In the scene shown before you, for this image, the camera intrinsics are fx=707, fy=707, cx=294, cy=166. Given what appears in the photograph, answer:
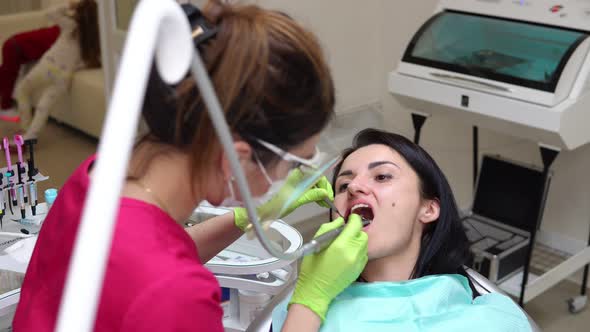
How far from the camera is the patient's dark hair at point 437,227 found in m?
1.66

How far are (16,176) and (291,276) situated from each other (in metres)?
0.75

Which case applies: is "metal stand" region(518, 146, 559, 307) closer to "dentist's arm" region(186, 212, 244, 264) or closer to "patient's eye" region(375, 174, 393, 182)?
"patient's eye" region(375, 174, 393, 182)

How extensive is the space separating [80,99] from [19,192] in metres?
2.91

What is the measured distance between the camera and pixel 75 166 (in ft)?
12.9

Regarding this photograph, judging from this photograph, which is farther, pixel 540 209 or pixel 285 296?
pixel 540 209

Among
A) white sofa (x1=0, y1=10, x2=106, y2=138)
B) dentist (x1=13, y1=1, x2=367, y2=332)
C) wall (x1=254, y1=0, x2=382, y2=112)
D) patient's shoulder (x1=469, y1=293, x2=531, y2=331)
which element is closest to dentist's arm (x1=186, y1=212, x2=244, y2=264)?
dentist (x1=13, y1=1, x2=367, y2=332)

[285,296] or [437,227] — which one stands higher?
[437,227]

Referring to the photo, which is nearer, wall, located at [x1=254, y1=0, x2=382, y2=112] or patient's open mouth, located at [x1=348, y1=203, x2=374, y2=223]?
patient's open mouth, located at [x1=348, y1=203, x2=374, y2=223]

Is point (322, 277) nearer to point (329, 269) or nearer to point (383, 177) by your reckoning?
point (329, 269)

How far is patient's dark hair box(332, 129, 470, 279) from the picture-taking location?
1.66m

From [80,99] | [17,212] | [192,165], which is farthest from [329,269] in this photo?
[80,99]

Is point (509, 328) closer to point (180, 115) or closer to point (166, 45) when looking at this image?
point (180, 115)

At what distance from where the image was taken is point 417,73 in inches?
110

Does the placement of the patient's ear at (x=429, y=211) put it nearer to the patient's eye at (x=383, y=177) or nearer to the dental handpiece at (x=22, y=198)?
the patient's eye at (x=383, y=177)
